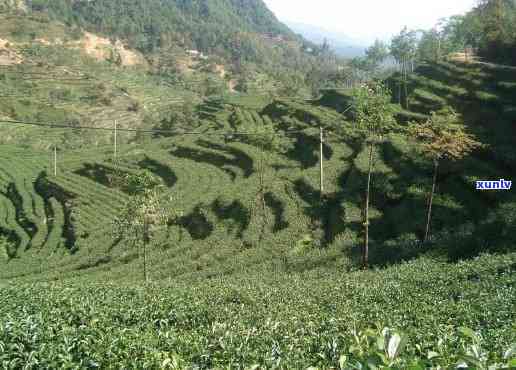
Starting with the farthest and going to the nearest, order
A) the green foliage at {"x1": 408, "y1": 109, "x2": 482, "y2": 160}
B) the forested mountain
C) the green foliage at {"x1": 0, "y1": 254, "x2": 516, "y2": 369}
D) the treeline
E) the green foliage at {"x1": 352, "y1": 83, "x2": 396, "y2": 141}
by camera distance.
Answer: the forested mountain
the treeline
the green foliage at {"x1": 408, "y1": 109, "x2": 482, "y2": 160}
the green foliage at {"x1": 352, "y1": 83, "x2": 396, "y2": 141}
the green foliage at {"x1": 0, "y1": 254, "x2": 516, "y2": 369}

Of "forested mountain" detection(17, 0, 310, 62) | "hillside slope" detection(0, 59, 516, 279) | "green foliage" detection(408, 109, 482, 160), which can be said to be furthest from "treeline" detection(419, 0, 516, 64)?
"forested mountain" detection(17, 0, 310, 62)

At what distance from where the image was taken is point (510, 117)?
3356 centimetres

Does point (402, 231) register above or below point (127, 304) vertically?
below

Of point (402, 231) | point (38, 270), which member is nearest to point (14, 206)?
point (38, 270)

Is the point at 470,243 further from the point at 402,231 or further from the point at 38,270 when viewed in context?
the point at 38,270

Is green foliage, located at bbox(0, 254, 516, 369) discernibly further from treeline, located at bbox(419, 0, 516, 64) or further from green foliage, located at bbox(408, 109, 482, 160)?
treeline, located at bbox(419, 0, 516, 64)

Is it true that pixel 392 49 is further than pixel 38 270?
Yes

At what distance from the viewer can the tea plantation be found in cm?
766

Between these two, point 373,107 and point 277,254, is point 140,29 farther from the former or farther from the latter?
point 373,107

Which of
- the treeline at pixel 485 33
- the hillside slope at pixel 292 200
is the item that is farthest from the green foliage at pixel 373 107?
the treeline at pixel 485 33

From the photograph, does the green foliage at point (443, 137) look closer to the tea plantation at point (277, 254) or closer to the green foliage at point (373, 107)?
the green foliage at point (373, 107)

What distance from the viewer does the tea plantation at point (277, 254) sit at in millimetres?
7656

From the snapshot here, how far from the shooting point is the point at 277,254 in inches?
1070

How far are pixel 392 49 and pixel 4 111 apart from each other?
71662 mm
